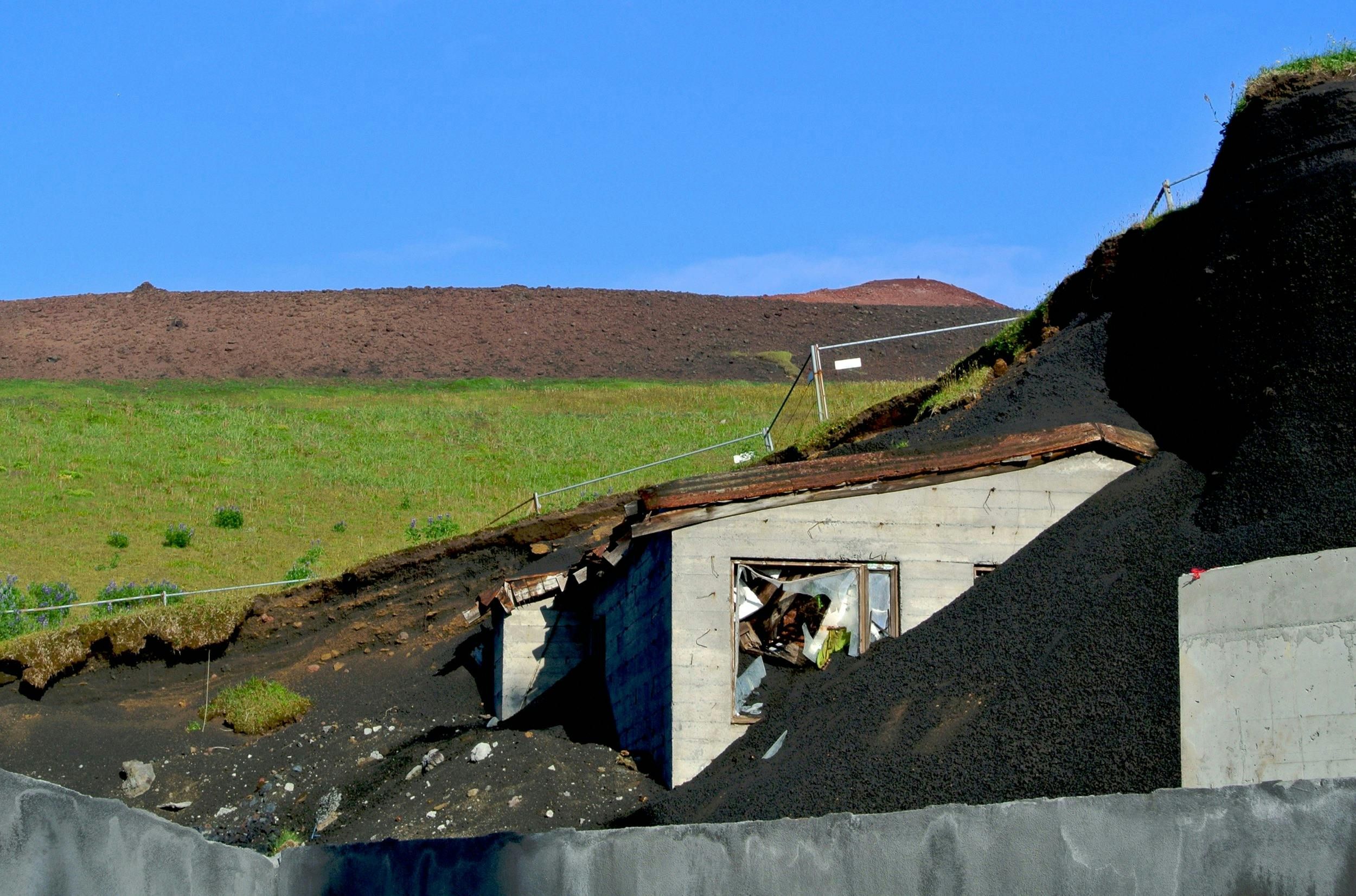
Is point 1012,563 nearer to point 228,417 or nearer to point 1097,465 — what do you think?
point 1097,465

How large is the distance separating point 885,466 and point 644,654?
325 centimetres

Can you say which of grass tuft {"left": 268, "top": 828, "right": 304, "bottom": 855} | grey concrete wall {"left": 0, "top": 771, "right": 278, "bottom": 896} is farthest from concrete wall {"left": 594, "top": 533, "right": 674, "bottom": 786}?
grey concrete wall {"left": 0, "top": 771, "right": 278, "bottom": 896}

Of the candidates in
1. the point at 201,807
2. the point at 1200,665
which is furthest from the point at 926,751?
the point at 201,807

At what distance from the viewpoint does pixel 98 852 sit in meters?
4.62

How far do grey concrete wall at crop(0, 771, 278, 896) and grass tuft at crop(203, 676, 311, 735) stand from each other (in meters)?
16.0

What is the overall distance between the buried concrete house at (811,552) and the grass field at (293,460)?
823 centimetres

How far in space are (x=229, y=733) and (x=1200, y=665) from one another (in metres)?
15.3

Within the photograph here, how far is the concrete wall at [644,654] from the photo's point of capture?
545 inches

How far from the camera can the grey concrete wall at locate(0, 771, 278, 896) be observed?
14.6 feet

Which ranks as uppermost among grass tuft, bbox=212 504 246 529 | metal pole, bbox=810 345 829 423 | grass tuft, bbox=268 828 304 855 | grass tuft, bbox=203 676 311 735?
metal pole, bbox=810 345 829 423

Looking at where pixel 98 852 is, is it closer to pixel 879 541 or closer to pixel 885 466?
pixel 879 541

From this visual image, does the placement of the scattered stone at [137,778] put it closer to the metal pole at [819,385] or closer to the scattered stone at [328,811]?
the scattered stone at [328,811]

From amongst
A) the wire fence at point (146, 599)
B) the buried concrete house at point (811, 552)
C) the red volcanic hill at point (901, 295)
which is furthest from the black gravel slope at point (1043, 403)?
the red volcanic hill at point (901, 295)

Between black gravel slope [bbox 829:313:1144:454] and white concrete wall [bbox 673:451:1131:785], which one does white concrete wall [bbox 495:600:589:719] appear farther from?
white concrete wall [bbox 673:451:1131:785]
